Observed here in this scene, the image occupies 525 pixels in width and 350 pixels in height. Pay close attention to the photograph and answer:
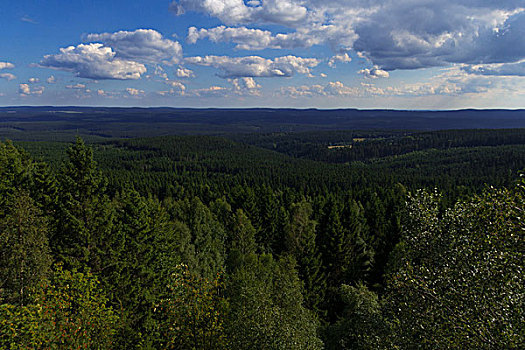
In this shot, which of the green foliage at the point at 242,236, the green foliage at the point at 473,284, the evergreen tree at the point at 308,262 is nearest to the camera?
the green foliage at the point at 473,284

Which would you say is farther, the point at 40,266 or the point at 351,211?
the point at 351,211

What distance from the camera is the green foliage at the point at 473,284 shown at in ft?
38.0

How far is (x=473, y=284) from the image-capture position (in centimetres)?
1266

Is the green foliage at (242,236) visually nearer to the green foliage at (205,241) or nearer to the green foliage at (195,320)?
the green foliage at (205,241)

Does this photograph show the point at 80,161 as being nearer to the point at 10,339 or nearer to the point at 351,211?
the point at 10,339

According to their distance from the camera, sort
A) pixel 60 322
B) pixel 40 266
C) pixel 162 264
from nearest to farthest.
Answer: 1. pixel 60 322
2. pixel 40 266
3. pixel 162 264

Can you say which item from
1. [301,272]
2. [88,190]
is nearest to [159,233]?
[88,190]

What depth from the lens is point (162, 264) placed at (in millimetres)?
32500

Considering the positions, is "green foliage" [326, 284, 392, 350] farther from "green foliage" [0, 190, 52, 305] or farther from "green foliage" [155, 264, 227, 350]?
"green foliage" [0, 190, 52, 305]

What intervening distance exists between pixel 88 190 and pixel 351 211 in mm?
42613

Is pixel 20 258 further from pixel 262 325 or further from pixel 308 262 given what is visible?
pixel 308 262

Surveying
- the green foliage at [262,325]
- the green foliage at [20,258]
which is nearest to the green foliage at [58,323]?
the green foliage at [20,258]

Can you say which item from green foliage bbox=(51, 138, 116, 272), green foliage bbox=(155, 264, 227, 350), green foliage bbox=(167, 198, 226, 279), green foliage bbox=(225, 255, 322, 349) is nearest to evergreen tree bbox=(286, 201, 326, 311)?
green foliage bbox=(167, 198, 226, 279)

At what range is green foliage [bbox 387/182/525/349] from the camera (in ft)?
38.0
